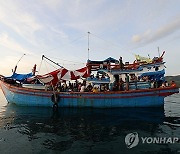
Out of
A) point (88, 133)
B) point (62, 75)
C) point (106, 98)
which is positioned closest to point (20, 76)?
point (62, 75)

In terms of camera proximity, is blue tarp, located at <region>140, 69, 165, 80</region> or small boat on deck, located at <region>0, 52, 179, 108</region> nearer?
small boat on deck, located at <region>0, 52, 179, 108</region>

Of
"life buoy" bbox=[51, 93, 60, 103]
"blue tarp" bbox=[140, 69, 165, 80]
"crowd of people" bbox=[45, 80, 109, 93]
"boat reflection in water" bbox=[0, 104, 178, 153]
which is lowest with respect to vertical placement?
"boat reflection in water" bbox=[0, 104, 178, 153]

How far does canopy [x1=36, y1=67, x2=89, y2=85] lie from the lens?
941 inches

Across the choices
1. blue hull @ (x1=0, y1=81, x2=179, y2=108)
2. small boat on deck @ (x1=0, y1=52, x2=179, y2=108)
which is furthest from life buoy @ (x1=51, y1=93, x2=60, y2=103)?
blue hull @ (x1=0, y1=81, x2=179, y2=108)

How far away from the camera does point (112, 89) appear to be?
2203 centimetres

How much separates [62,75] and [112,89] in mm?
6733

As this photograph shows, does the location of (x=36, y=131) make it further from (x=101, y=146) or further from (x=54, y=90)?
(x=54, y=90)

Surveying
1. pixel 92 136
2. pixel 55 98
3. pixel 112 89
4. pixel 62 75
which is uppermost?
pixel 62 75

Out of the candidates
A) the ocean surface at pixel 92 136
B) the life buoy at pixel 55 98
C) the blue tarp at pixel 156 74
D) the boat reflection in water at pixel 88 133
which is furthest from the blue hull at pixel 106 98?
the ocean surface at pixel 92 136

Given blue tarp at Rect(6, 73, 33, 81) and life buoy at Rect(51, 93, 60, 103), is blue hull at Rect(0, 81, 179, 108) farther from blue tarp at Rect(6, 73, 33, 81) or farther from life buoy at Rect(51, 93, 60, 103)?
blue tarp at Rect(6, 73, 33, 81)

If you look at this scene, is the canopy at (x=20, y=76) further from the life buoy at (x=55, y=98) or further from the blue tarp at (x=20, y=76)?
the life buoy at (x=55, y=98)

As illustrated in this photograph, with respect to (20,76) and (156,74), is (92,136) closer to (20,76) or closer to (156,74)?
(156,74)

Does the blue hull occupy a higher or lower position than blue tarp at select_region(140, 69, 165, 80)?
lower

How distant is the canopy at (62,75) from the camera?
23906 millimetres
